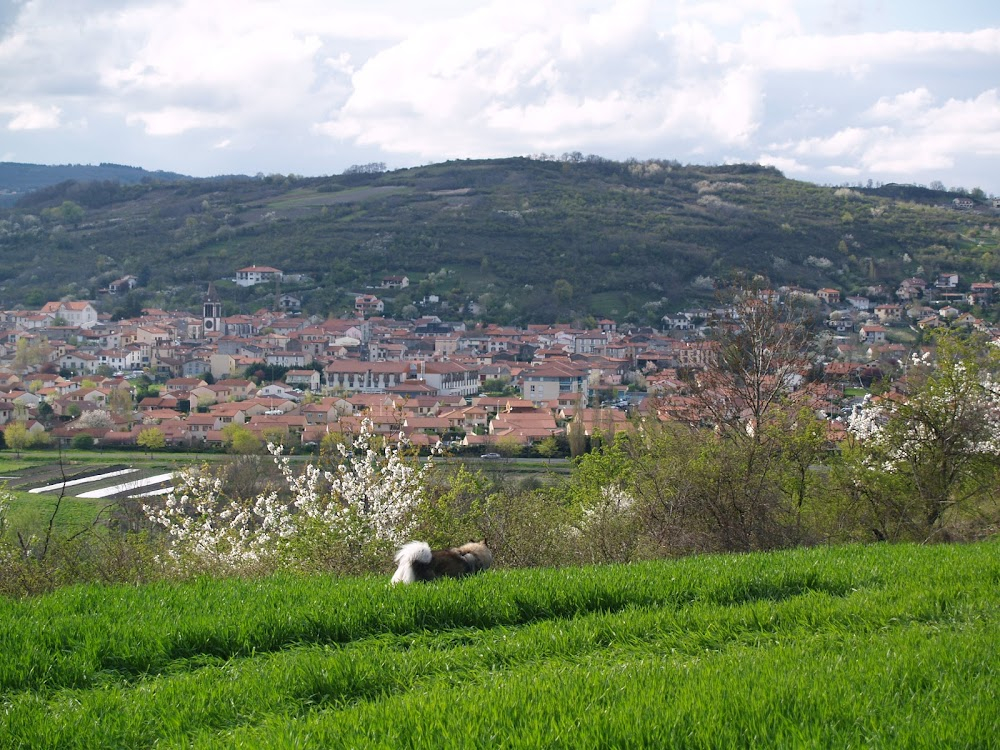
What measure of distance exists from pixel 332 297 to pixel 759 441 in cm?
9504

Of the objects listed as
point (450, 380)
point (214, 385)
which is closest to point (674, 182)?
point (450, 380)

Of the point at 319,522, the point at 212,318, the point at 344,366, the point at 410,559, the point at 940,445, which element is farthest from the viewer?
the point at 212,318

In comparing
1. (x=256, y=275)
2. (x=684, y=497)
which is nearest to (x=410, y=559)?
(x=684, y=497)

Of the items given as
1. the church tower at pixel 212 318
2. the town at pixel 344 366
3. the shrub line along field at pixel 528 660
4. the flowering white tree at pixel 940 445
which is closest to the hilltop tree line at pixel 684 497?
the flowering white tree at pixel 940 445

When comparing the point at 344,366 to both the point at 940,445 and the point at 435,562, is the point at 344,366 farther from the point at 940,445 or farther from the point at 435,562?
the point at 435,562

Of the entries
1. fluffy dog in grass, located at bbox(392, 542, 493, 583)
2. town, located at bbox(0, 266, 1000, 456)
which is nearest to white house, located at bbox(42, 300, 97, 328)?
town, located at bbox(0, 266, 1000, 456)

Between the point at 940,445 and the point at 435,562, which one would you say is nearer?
the point at 435,562

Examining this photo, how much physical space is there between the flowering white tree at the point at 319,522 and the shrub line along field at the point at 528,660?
2583 millimetres

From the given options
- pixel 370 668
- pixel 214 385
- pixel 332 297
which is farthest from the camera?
pixel 332 297

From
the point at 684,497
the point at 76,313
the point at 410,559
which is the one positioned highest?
the point at 410,559

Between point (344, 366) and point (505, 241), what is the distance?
43370mm

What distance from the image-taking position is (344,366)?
7650 centimetres

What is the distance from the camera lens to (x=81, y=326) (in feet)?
324

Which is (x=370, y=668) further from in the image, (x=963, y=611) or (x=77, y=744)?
(x=963, y=611)
